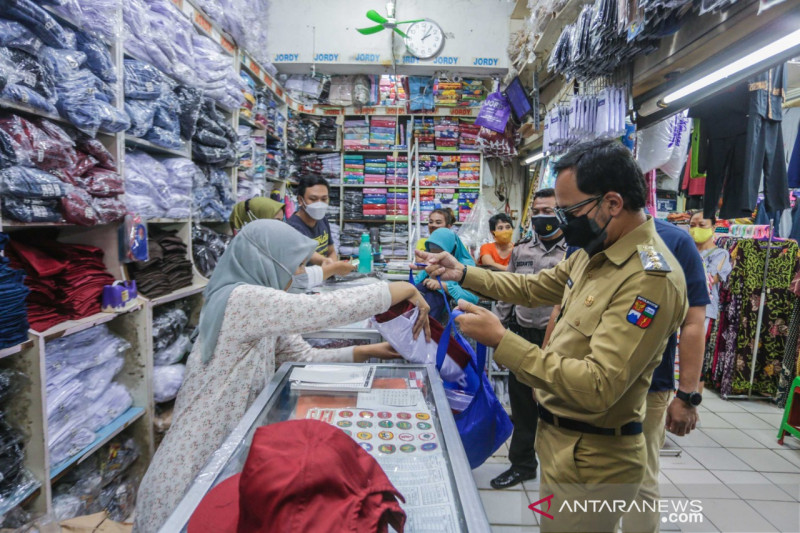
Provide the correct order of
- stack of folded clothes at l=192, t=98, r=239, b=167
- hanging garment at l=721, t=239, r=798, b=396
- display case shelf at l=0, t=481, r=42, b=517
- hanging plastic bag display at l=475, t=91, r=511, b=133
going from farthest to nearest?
hanging plastic bag display at l=475, t=91, r=511, b=133 < hanging garment at l=721, t=239, r=798, b=396 < stack of folded clothes at l=192, t=98, r=239, b=167 < display case shelf at l=0, t=481, r=42, b=517

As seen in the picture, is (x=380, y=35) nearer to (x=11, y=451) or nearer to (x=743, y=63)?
(x=743, y=63)

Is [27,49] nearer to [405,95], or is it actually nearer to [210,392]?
[210,392]

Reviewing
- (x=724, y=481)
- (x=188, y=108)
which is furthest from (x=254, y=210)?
(x=724, y=481)

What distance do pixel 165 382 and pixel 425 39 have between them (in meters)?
4.14

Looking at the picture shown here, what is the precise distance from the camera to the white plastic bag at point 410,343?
1.72 meters

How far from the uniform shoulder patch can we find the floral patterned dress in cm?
80

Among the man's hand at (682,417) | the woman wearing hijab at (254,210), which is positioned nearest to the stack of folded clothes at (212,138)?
the woman wearing hijab at (254,210)

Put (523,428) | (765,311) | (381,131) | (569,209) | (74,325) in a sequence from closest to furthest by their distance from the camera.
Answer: (569,209) → (74,325) → (523,428) → (765,311) → (381,131)

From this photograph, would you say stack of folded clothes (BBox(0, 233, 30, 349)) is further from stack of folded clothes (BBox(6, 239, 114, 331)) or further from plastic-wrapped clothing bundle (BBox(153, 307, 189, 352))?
plastic-wrapped clothing bundle (BBox(153, 307, 189, 352))

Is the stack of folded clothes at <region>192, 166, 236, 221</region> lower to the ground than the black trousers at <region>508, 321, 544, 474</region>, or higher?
higher

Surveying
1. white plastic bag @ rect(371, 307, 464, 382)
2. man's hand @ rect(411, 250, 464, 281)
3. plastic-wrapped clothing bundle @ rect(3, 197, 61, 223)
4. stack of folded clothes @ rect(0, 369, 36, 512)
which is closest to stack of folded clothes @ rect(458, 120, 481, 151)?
man's hand @ rect(411, 250, 464, 281)

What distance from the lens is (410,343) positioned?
1.76 meters

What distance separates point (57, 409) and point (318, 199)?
2314mm

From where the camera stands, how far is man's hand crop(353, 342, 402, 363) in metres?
1.93
